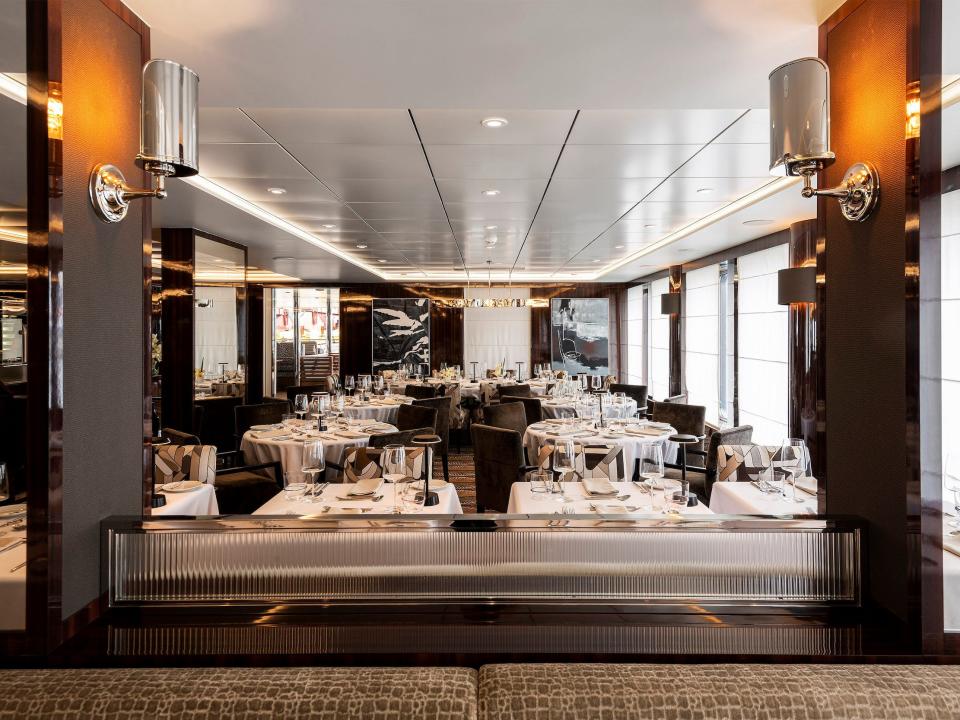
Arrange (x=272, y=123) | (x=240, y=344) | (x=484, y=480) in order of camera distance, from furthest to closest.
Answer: (x=240, y=344), (x=484, y=480), (x=272, y=123)

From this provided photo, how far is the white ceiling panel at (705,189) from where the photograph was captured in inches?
202

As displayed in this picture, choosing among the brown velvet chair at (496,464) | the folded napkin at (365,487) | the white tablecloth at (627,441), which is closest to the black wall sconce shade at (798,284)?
the white tablecloth at (627,441)

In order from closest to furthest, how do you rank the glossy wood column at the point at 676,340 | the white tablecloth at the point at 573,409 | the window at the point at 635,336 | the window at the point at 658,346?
the white tablecloth at the point at 573,409 < the glossy wood column at the point at 676,340 < the window at the point at 658,346 < the window at the point at 635,336

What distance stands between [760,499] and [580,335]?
10.8 m

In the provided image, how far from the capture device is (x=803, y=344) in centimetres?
545

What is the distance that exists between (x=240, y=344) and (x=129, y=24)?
6.65 metres

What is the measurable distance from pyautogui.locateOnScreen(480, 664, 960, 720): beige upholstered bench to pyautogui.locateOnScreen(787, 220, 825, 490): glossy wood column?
4304 millimetres

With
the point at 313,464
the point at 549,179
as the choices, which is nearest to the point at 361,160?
the point at 549,179

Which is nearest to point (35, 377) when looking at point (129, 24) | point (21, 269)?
point (129, 24)

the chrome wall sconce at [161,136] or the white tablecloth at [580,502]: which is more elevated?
the chrome wall sconce at [161,136]

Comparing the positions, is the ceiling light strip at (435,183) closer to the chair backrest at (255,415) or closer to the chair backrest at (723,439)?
the chair backrest at (255,415)

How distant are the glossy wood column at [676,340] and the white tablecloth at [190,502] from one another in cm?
844

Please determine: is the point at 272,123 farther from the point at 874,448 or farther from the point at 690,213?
the point at 690,213

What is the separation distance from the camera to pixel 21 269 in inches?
215
